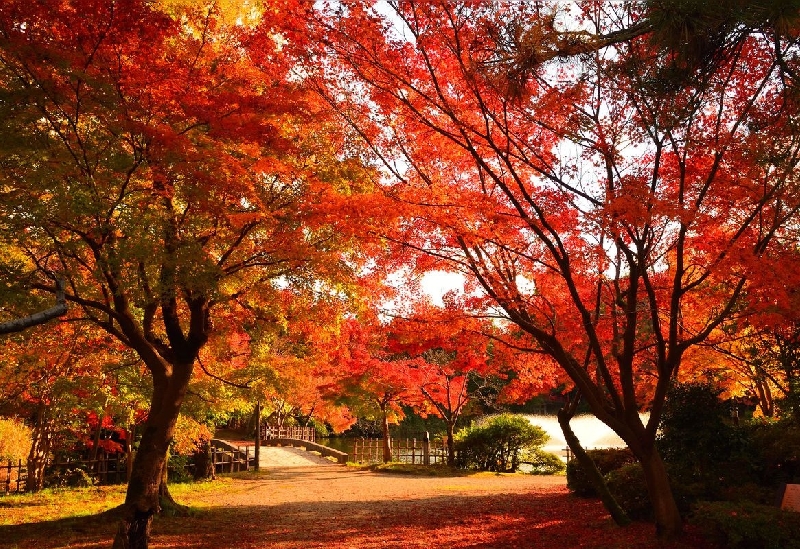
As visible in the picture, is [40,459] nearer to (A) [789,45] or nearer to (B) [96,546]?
(B) [96,546]

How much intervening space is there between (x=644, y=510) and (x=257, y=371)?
9126 millimetres

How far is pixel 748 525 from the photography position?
7.10 meters

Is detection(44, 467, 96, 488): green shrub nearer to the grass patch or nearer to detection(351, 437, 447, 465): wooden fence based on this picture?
the grass patch

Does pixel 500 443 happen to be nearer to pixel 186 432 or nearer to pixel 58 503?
pixel 186 432

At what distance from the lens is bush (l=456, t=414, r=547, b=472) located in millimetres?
23219

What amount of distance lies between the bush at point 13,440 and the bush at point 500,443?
1462cm

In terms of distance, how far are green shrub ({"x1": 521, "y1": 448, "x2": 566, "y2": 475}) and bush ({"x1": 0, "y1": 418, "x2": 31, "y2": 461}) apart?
1644 centimetres

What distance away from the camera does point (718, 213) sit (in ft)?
27.1

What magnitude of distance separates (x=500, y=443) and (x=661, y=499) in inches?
617

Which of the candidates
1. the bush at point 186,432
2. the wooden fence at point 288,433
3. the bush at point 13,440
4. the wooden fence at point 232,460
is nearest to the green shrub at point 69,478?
the bush at point 13,440

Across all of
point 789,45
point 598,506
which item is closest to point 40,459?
point 598,506

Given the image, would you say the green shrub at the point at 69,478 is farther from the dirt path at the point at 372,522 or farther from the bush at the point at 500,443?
the bush at the point at 500,443

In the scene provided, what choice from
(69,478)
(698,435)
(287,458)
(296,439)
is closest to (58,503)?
(69,478)

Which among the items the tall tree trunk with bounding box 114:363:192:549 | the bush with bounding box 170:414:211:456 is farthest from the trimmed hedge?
the bush with bounding box 170:414:211:456
